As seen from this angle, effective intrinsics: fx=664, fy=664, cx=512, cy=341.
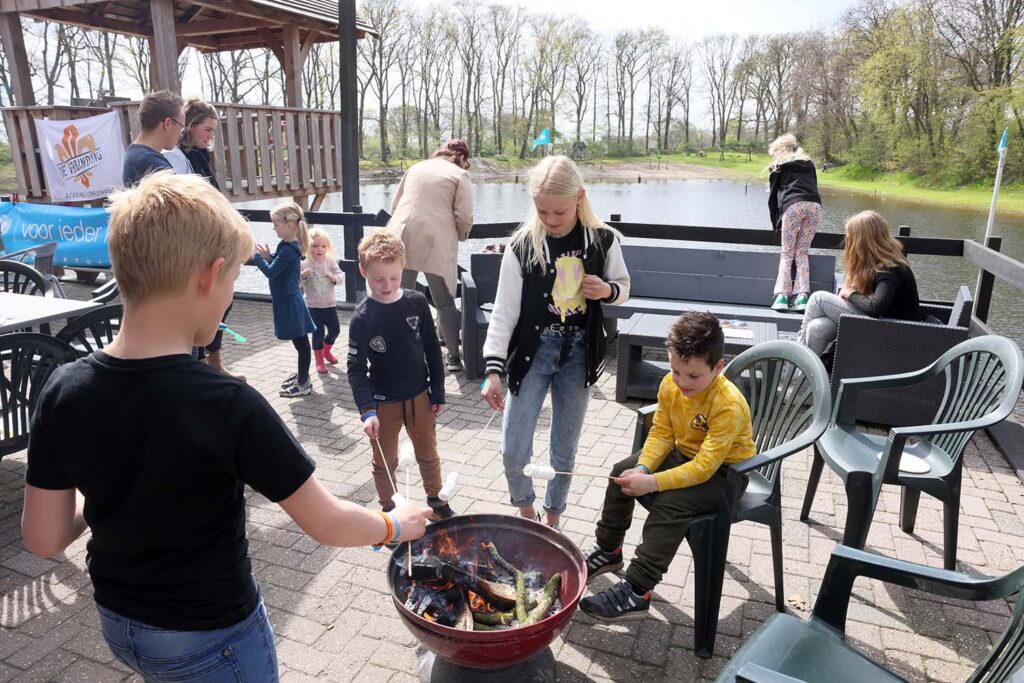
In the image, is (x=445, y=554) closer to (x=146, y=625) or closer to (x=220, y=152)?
(x=146, y=625)

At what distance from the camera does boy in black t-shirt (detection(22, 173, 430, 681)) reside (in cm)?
127

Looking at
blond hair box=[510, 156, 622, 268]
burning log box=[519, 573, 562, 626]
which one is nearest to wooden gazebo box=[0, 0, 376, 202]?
blond hair box=[510, 156, 622, 268]

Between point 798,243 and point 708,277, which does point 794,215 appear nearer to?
point 798,243

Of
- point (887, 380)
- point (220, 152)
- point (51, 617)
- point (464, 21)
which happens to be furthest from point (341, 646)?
point (464, 21)

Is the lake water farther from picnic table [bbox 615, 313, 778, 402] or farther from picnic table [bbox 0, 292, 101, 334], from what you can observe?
picnic table [bbox 0, 292, 101, 334]

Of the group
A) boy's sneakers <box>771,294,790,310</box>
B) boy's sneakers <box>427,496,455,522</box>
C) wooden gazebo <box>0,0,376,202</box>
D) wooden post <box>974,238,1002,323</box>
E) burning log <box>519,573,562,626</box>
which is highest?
wooden gazebo <box>0,0,376,202</box>

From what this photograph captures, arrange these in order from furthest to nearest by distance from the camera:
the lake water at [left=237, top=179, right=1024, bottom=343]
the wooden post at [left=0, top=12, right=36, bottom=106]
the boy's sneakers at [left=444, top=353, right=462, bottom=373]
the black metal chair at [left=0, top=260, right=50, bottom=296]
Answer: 1. the wooden post at [left=0, top=12, right=36, bottom=106]
2. the lake water at [left=237, top=179, right=1024, bottom=343]
3. the boy's sneakers at [left=444, top=353, right=462, bottom=373]
4. the black metal chair at [left=0, top=260, right=50, bottom=296]

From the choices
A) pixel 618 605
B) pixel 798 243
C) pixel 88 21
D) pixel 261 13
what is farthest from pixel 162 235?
pixel 88 21

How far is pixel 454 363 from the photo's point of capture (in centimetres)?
616

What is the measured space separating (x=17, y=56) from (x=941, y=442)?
1250 cm

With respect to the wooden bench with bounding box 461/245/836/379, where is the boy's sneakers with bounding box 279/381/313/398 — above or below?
below

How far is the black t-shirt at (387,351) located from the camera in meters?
3.28

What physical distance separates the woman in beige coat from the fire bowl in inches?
140

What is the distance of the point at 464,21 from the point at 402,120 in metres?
8.78
